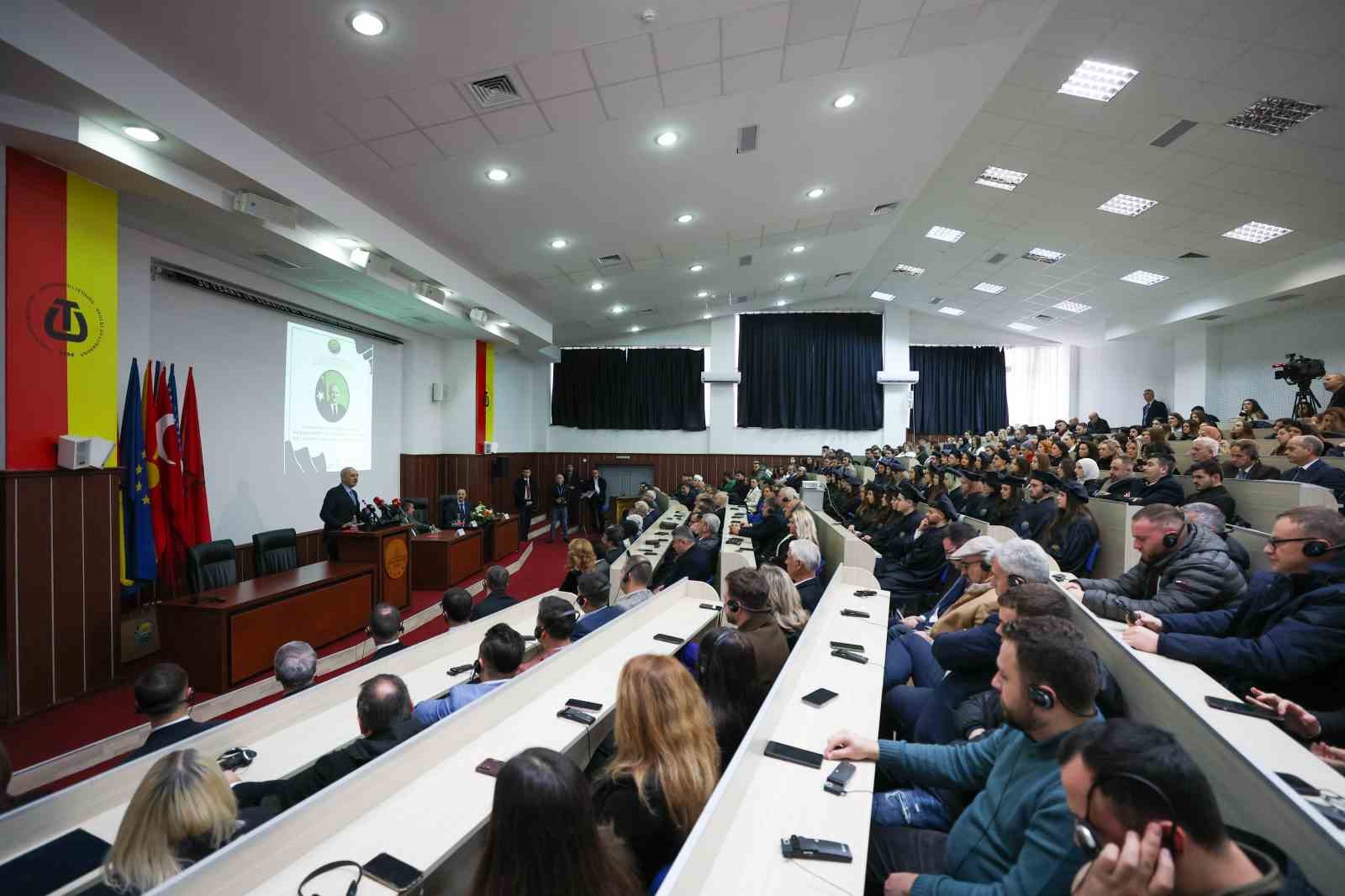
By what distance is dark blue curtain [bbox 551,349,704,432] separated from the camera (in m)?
14.6

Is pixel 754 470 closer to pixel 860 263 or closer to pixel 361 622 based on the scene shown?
pixel 860 263

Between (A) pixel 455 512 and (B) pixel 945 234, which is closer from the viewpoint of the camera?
(A) pixel 455 512

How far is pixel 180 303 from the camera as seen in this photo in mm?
5961

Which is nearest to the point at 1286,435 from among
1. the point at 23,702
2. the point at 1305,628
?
the point at 1305,628

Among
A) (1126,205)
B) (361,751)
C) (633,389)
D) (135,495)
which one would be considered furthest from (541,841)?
(633,389)

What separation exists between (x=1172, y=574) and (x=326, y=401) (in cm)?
872

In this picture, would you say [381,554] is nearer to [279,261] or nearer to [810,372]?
[279,261]

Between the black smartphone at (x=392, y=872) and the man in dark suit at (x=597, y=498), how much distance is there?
11.9 metres

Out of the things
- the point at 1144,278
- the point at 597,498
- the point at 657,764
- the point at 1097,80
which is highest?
the point at 1097,80

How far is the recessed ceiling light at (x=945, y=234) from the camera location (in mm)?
9633

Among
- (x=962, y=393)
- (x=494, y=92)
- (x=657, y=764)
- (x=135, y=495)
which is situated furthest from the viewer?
(x=962, y=393)

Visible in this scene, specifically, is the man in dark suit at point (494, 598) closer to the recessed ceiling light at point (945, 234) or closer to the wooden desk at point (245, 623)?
the wooden desk at point (245, 623)

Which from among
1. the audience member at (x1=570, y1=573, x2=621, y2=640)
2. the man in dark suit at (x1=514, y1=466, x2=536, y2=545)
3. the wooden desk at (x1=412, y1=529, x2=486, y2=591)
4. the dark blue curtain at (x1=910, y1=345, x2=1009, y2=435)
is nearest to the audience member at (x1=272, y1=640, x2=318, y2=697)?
the audience member at (x1=570, y1=573, x2=621, y2=640)

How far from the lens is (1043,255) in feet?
31.9
